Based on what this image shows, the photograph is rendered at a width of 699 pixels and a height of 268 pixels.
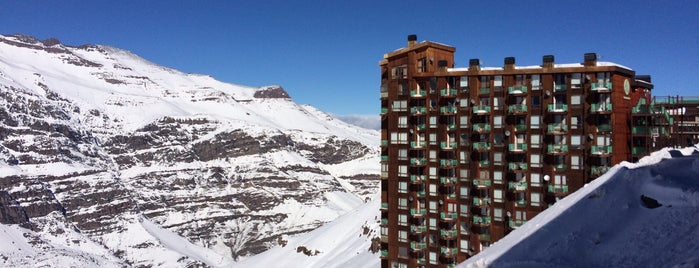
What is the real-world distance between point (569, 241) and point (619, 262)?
3.24 m

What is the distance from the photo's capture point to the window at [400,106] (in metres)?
72.0

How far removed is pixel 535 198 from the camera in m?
64.0

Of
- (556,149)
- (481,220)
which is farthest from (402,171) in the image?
(556,149)

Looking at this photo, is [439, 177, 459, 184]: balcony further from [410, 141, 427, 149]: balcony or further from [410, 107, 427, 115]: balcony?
[410, 107, 427, 115]: balcony

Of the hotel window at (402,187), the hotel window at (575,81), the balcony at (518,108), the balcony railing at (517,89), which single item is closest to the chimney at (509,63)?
the balcony railing at (517,89)

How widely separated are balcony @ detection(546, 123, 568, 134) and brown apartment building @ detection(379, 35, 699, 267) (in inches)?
4.2

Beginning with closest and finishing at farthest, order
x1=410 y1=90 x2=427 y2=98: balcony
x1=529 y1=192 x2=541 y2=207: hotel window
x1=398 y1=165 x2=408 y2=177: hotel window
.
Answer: x1=529 y1=192 x2=541 y2=207: hotel window
x1=410 y1=90 x2=427 y2=98: balcony
x1=398 y1=165 x2=408 y2=177: hotel window

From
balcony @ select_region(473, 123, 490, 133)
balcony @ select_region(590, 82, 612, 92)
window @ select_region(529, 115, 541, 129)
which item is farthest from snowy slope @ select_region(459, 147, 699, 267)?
balcony @ select_region(473, 123, 490, 133)

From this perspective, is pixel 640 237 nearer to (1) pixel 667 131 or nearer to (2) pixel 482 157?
(2) pixel 482 157

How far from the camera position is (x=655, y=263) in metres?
24.0

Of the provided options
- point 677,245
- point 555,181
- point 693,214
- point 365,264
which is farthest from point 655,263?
point 365,264

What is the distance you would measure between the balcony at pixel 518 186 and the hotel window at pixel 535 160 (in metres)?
2.41

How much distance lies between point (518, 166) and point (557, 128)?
5974 mm

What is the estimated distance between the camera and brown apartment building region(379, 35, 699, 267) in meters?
62.0
